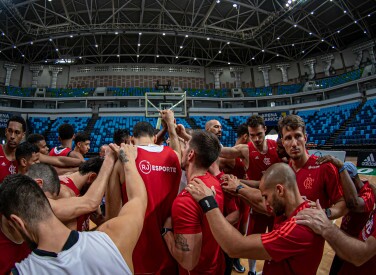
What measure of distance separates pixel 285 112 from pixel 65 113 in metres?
25.0

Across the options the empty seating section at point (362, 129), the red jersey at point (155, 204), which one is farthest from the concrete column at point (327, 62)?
the red jersey at point (155, 204)

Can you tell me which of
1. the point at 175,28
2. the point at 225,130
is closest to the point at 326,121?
the point at 225,130

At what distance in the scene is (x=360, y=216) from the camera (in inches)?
103

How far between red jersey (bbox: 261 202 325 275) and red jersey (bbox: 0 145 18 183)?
4136mm

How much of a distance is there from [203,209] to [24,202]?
1.16 m

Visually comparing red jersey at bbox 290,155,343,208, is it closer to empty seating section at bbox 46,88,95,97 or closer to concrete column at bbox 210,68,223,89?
empty seating section at bbox 46,88,95,97

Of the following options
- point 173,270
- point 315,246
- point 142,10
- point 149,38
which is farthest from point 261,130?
point 149,38

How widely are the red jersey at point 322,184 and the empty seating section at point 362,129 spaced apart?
1680cm

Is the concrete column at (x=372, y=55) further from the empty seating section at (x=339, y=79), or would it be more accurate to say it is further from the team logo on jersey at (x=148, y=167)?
the team logo on jersey at (x=148, y=167)

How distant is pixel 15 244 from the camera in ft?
6.38

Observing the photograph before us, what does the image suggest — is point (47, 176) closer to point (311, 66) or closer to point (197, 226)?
point (197, 226)

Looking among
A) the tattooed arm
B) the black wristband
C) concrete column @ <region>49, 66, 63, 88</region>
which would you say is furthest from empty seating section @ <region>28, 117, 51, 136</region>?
the black wristband

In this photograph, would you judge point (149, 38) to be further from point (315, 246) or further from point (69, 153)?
point (315, 246)

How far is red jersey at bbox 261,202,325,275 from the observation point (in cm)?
161
